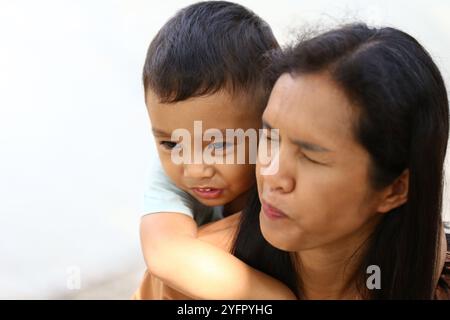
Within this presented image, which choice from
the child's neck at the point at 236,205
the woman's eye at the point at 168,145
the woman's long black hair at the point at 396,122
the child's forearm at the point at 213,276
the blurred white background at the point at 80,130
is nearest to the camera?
the woman's long black hair at the point at 396,122

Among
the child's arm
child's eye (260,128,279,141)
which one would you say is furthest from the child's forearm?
child's eye (260,128,279,141)

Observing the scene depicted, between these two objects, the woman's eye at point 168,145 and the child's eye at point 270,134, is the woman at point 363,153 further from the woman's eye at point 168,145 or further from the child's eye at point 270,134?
the woman's eye at point 168,145

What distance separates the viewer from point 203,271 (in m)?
1.18

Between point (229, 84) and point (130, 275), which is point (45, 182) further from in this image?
point (229, 84)

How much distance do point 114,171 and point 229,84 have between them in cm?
100

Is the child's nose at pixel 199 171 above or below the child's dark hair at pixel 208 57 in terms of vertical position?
below

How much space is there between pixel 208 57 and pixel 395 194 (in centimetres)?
39

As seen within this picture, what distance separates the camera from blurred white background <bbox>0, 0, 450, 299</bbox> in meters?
1.98

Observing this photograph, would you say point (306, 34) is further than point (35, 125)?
No

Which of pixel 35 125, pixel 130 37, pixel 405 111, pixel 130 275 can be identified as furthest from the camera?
pixel 130 37

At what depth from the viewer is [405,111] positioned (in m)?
1.00

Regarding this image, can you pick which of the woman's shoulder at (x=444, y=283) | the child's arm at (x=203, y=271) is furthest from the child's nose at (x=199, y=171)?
the woman's shoulder at (x=444, y=283)

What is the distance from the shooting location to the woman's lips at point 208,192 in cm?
130
